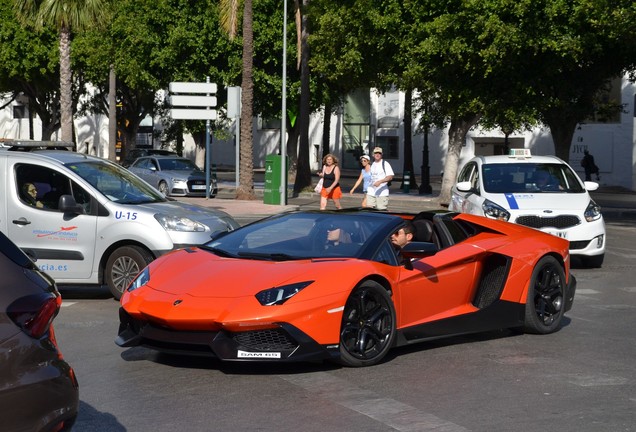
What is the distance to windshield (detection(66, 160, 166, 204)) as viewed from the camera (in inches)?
507

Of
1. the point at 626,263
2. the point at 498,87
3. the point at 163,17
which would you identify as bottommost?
the point at 626,263

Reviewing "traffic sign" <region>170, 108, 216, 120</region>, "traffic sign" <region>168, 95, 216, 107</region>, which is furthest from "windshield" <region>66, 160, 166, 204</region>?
"traffic sign" <region>168, 95, 216, 107</region>

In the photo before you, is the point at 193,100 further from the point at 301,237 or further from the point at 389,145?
the point at 389,145

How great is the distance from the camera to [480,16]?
103ft

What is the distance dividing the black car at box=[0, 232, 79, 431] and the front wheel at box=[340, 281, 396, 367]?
371cm

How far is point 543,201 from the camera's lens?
16.9m

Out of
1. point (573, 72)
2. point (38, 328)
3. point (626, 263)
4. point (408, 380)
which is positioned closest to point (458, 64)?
point (573, 72)

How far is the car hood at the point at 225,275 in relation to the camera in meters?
8.34

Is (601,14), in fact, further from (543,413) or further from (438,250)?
(543,413)

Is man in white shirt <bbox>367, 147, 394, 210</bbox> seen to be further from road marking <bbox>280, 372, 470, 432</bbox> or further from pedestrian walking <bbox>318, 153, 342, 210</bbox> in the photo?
road marking <bbox>280, 372, 470, 432</bbox>

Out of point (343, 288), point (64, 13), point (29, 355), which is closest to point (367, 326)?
point (343, 288)

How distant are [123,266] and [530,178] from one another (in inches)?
312

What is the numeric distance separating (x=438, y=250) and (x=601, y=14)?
20.2 metres

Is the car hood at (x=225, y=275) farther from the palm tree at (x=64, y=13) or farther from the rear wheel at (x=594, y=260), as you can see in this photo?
the palm tree at (x=64, y=13)
